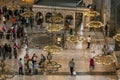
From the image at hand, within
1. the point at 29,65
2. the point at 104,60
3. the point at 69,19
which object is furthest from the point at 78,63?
the point at 104,60

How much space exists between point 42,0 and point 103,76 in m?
11.2

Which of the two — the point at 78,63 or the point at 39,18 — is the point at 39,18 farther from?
the point at 78,63

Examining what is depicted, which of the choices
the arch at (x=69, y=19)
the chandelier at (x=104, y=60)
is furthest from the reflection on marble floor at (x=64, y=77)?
the arch at (x=69, y=19)

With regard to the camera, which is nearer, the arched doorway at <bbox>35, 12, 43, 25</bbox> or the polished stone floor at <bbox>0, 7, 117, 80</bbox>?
the polished stone floor at <bbox>0, 7, 117, 80</bbox>

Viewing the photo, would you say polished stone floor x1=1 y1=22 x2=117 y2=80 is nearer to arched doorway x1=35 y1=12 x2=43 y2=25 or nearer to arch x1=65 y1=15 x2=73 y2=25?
arched doorway x1=35 y1=12 x2=43 y2=25

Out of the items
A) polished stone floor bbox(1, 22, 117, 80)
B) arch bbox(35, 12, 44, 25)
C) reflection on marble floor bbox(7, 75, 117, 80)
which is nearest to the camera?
reflection on marble floor bbox(7, 75, 117, 80)

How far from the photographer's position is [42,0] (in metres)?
39.7

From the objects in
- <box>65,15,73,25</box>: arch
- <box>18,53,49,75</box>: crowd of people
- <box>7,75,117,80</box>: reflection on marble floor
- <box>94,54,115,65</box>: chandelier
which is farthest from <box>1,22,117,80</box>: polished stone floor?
<box>94,54,115,65</box>: chandelier

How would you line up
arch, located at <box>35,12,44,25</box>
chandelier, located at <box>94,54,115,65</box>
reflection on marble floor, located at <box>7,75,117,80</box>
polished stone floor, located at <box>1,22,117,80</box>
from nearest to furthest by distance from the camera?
chandelier, located at <box>94,54,115,65</box> → reflection on marble floor, located at <box>7,75,117,80</box> → polished stone floor, located at <box>1,22,117,80</box> → arch, located at <box>35,12,44,25</box>

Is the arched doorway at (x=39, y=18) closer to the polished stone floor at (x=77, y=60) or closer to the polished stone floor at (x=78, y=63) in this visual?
the polished stone floor at (x=77, y=60)

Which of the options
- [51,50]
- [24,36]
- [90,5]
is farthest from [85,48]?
[51,50]

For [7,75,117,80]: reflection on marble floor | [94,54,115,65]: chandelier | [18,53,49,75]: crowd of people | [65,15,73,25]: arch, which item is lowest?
[7,75,117,80]: reflection on marble floor

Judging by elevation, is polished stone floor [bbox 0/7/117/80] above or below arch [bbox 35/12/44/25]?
below

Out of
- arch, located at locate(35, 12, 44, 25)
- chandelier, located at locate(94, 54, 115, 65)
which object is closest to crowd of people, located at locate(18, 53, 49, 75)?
chandelier, located at locate(94, 54, 115, 65)
